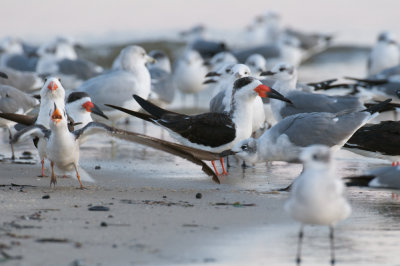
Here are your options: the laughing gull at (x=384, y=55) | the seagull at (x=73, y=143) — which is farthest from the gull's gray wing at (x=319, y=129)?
the laughing gull at (x=384, y=55)

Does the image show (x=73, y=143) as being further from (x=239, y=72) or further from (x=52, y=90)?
(x=239, y=72)

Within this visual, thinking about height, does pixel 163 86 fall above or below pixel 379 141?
above

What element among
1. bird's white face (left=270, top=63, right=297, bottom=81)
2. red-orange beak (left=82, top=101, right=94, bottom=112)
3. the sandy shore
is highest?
bird's white face (left=270, top=63, right=297, bottom=81)

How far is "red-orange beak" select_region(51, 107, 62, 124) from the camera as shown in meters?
6.63

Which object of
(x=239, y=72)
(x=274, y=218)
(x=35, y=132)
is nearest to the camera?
(x=274, y=218)

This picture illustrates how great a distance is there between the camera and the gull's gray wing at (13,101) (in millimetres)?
9180

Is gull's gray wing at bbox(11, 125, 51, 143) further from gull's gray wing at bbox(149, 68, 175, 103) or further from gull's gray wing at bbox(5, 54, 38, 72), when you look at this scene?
gull's gray wing at bbox(5, 54, 38, 72)

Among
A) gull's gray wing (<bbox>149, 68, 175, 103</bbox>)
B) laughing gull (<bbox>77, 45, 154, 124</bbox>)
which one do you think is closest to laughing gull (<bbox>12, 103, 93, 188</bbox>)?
laughing gull (<bbox>77, 45, 154, 124</bbox>)

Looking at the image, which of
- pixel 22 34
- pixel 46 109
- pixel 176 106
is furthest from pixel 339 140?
pixel 22 34

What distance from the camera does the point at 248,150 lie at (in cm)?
738

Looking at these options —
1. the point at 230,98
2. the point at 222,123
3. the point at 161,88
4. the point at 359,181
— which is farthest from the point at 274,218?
the point at 161,88

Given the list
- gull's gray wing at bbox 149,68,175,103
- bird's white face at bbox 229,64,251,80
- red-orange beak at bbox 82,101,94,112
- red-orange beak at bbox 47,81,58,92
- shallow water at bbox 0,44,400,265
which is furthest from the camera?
gull's gray wing at bbox 149,68,175,103

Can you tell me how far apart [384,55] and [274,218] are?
41.3 ft

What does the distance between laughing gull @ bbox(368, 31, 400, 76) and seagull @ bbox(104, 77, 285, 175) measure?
10012 millimetres
